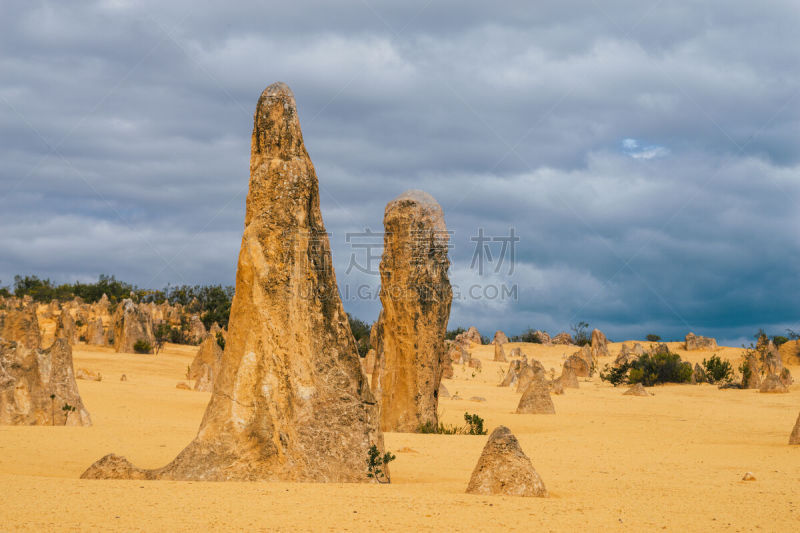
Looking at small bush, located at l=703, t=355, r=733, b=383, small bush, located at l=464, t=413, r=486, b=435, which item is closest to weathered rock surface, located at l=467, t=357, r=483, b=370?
small bush, located at l=703, t=355, r=733, b=383

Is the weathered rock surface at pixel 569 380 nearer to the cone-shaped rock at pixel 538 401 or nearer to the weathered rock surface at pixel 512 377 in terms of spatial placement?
the weathered rock surface at pixel 512 377

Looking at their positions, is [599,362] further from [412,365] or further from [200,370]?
[412,365]

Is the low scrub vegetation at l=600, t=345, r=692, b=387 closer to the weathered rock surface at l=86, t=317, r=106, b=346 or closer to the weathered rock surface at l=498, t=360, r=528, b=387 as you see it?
the weathered rock surface at l=498, t=360, r=528, b=387

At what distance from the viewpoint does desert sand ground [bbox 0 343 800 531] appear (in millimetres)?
5430

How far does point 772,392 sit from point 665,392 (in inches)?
140

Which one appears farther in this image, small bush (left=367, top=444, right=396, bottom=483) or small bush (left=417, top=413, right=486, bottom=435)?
small bush (left=417, top=413, right=486, bottom=435)

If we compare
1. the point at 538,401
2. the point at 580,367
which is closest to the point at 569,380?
the point at 580,367

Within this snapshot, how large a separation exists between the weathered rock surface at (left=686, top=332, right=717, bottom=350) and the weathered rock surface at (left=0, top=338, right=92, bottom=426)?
130 feet

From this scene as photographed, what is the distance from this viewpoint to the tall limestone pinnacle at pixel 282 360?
7.37 metres

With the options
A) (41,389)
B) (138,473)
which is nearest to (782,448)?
(138,473)

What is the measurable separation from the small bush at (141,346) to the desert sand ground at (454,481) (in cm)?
1349

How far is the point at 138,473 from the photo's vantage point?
23.7ft

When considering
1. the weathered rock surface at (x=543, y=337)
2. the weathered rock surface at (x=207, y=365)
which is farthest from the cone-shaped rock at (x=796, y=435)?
the weathered rock surface at (x=543, y=337)

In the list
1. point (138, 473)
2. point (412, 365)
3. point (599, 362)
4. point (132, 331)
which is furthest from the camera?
point (599, 362)
